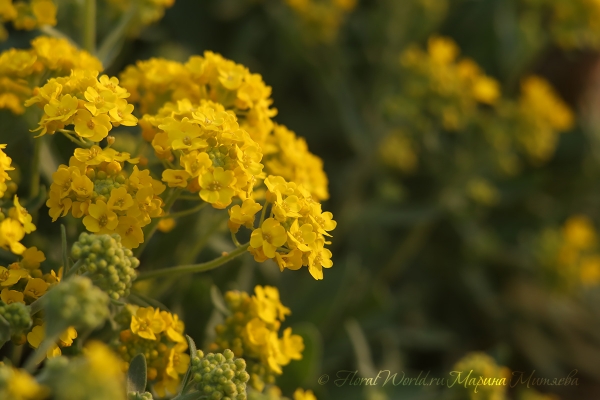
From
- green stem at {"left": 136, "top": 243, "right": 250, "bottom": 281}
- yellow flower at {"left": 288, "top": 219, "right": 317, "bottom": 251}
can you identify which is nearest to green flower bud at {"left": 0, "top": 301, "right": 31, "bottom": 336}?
green stem at {"left": 136, "top": 243, "right": 250, "bottom": 281}

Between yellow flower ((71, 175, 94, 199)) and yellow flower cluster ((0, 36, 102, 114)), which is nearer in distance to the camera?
yellow flower ((71, 175, 94, 199))

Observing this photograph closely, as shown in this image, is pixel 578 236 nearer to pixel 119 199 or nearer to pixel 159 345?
pixel 159 345

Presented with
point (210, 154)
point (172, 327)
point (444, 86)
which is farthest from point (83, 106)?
point (444, 86)

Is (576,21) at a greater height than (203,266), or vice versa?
(576,21)

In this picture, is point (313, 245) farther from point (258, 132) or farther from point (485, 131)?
point (485, 131)

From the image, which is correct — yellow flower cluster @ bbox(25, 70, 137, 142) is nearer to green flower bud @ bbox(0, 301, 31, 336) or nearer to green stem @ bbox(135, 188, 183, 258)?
green stem @ bbox(135, 188, 183, 258)

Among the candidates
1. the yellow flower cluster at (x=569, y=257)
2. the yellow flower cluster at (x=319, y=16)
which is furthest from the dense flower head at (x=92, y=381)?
the yellow flower cluster at (x=569, y=257)
